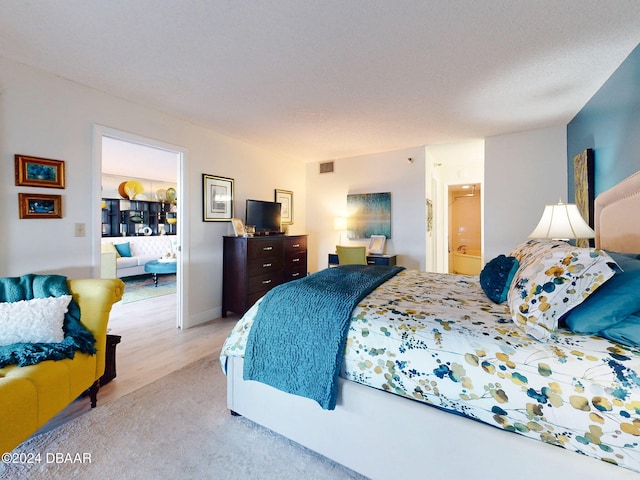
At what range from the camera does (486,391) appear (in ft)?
3.46

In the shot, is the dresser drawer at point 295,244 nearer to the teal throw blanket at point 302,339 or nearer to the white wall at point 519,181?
the teal throw blanket at point 302,339

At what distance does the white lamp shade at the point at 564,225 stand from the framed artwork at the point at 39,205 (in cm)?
398

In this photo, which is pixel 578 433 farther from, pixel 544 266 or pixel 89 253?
pixel 89 253

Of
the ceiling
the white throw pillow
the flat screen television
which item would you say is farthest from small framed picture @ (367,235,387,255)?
the white throw pillow

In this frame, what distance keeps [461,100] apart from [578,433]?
2685mm

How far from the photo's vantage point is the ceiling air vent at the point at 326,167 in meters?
5.01

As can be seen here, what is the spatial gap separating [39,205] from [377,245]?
12.7 ft

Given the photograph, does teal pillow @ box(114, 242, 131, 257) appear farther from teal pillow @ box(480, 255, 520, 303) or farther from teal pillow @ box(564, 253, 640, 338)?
teal pillow @ box(564, 253, 640, 338)

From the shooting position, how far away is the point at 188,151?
3.30m

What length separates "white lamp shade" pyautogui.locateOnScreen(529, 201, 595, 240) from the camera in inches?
85.4

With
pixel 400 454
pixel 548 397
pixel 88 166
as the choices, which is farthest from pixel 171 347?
pixel 548 397

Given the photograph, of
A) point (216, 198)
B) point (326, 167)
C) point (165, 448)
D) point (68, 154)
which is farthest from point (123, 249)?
point (165, 448)

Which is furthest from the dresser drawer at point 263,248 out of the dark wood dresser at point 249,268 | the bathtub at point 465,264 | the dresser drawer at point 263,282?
the bathtub at point 465,264

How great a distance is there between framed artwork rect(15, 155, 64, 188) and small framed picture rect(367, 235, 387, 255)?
3.73m
